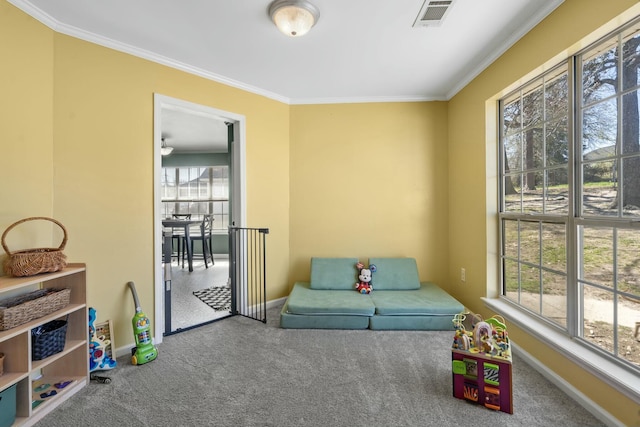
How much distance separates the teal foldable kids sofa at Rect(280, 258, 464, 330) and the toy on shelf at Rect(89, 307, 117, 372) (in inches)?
53.0

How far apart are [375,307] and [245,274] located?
4.71 feet

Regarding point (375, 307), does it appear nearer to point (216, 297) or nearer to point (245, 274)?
point (245, 274)

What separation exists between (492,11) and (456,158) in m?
1.51

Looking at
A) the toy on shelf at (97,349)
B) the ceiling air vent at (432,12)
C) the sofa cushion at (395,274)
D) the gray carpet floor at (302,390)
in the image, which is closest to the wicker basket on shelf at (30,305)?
the toy on shelf at (97,349)

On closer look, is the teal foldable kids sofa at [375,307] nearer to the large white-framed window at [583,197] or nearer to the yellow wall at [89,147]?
the large white-framed window at [583,197]

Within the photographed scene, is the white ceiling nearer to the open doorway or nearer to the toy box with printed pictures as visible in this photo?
the open doorway

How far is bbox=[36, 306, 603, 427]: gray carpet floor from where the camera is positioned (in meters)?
1.54

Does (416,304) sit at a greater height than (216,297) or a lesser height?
greater

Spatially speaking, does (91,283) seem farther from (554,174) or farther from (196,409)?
(554,174)

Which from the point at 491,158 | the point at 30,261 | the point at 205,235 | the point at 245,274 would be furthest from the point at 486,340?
the point at 205,235

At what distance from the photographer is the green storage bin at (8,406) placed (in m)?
1.39

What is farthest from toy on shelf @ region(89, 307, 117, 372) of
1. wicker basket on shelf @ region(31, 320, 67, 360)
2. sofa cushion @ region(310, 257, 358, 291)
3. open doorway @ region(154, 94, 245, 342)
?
sofa cushion @ region(310, 257, 358, 291)

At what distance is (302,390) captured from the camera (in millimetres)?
1783

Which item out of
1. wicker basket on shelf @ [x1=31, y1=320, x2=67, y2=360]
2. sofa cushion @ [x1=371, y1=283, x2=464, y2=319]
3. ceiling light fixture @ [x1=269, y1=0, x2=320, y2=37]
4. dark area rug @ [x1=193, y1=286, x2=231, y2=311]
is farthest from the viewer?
dark area rug @ [x1=193, y1=286, x2=231, y2=311]
